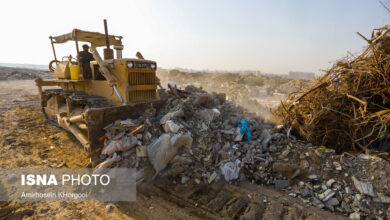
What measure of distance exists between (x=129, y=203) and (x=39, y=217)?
1211 millimetres

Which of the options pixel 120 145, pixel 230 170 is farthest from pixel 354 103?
pixel 120 145

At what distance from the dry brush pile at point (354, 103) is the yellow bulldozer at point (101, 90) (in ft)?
13.1

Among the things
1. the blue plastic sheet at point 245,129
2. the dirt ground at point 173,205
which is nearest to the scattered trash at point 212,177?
the dirt ground at point 173,205

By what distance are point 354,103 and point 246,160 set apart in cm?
269

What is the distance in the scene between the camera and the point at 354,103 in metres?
4.05

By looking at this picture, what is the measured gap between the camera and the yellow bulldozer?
4094 millimetres

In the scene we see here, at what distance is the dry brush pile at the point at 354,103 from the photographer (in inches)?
153

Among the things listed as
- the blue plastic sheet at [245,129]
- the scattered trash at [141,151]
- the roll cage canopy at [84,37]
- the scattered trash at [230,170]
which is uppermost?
the roll cage canopy at [84,37]

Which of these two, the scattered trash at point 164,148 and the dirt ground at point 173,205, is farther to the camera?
the scattered trash at point 164,148

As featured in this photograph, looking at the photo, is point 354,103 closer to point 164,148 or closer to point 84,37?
point 164,148

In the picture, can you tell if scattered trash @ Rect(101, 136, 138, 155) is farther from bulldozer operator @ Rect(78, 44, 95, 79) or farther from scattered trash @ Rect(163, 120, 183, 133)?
bulldozer operator @ Rect(78, 44, 95, 79)

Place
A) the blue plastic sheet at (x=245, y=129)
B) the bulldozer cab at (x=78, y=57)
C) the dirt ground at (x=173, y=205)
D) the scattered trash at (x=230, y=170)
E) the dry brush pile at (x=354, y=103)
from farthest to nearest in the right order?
the bulldozer cab at (x=78, y=57) → the blue plastic sheet at (x=245, y=129) → the dry brush pile at (x=354, y=103) → the scattered trash at (x=230, y=170) → the dirt ground at (x=173, y=205)

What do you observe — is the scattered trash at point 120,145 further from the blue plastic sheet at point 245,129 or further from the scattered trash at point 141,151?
the blue plastic sheet at point 245,129

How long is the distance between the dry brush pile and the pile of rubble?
0.49 meters
